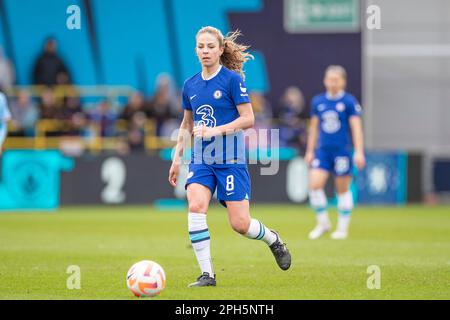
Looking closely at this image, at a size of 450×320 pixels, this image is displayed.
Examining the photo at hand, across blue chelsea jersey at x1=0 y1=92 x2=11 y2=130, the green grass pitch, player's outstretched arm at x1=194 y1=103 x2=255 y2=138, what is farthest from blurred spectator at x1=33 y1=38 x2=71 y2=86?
player's outstretched arm at x1=194 y1=103 x2=255 y2=138

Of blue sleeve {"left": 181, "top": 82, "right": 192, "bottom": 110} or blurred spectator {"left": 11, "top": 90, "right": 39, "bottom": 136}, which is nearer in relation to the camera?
blue sleeve {"left": 181, "top": 82, "right": 192, "bottom": 110}

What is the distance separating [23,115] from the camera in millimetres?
23812

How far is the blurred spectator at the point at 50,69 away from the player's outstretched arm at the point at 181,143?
1530 centimetres

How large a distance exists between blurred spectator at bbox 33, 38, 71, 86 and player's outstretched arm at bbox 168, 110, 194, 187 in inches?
602

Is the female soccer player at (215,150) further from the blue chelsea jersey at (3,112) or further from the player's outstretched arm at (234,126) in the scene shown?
the blue chelsea jersey at (3,112)

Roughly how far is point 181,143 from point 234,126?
67cm

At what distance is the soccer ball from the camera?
859 centimetres

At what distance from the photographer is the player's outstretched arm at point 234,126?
9148 millimetres

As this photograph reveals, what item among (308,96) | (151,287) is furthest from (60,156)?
(151,287)

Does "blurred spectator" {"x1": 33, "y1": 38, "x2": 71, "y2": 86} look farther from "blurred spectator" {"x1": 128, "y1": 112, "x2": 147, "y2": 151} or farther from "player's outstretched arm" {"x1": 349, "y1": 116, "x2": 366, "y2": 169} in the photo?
"player's outstretched arm" {"x1": 349, "y1": 116, "x2": 366, "y2": 169}

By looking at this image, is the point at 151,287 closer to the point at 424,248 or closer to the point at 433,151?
the point at 424,248

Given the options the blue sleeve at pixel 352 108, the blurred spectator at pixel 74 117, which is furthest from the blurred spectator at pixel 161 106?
the blue sleeve at pixel 352 108

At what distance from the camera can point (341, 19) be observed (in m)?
25.9

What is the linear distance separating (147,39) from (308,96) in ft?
14.9
